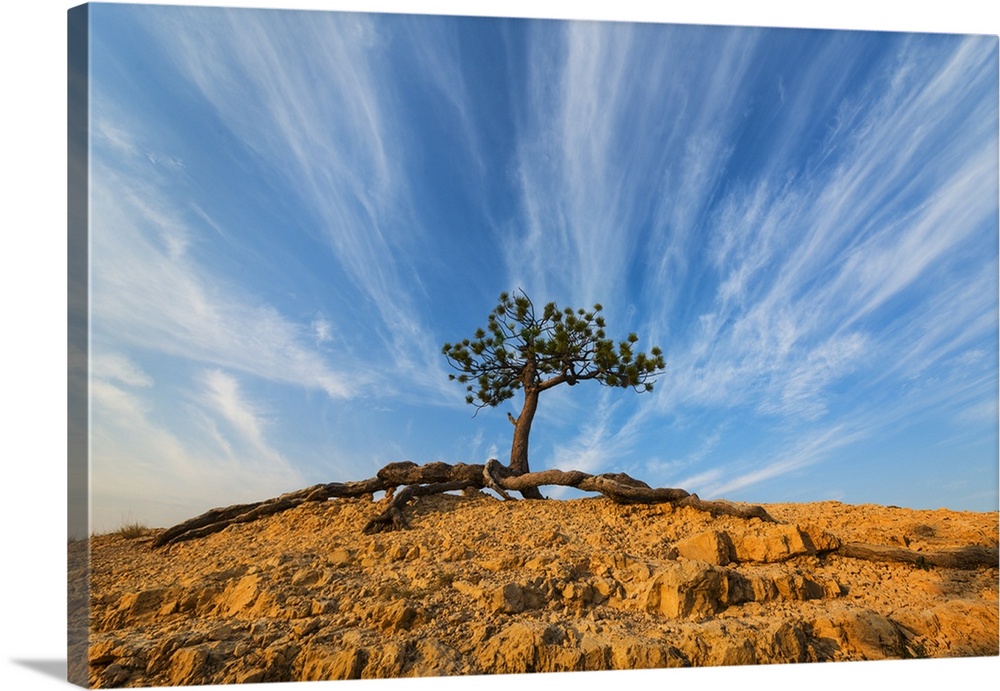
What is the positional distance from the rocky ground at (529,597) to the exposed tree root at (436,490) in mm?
212

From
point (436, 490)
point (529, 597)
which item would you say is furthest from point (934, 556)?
point (436, 490)

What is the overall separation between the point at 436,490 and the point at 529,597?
10.6 feet

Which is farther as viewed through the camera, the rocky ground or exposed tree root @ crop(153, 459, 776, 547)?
exposed tree root @ crop(153, 459, 776, 547)

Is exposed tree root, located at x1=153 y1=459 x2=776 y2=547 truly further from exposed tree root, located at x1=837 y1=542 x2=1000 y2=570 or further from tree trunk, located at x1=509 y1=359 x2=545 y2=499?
exposed tree root, located at x1=837 y1=542 x2=1000 y2=570

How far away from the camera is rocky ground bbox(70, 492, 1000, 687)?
16.4 ft

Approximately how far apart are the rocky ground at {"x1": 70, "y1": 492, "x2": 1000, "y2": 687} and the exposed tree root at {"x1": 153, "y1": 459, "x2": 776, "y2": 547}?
0.69 feet

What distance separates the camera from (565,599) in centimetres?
568

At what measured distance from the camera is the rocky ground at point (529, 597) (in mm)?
4984

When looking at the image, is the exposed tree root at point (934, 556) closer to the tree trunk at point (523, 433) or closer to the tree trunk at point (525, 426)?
the tree trunk at point (525, 426)

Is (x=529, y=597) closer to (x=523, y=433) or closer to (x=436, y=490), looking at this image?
(x=436, y=490)

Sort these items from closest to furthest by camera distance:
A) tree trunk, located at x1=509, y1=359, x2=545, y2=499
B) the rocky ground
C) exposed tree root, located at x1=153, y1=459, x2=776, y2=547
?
the rocky ground < exposed tree root, located at x1=153, y1=459, x2=776, y2=547 < tree trunk, located at x1=509, y1=359, x2=545, y2=499

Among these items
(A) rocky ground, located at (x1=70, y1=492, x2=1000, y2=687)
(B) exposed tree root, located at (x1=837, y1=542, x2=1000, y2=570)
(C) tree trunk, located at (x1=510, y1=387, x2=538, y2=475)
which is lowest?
(A) rocky ground, located at (x1=70, y1=492, x2=1000, y2=687)

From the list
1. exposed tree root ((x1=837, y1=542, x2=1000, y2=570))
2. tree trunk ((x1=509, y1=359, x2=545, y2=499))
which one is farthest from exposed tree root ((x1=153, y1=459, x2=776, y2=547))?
exposed tree root ((x1=837, y1=542, x2=1000, y2=570))

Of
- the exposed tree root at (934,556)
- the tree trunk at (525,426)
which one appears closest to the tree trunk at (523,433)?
the tree trunk at (525,426)
